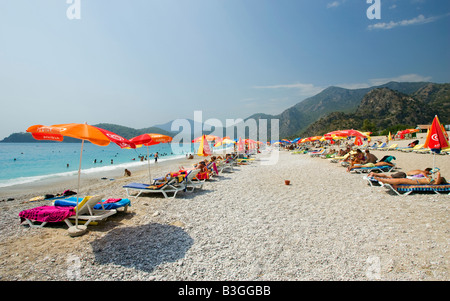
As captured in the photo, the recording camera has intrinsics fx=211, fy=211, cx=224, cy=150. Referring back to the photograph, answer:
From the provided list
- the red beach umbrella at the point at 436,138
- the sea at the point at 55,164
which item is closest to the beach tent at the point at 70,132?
the sea at the point at 55,164

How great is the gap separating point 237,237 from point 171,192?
4481mm

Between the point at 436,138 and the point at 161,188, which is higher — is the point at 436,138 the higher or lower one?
the higher one

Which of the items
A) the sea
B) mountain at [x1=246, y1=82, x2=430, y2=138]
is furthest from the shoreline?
mountain at [x1=246, y1=82, x2=430, y2=138]

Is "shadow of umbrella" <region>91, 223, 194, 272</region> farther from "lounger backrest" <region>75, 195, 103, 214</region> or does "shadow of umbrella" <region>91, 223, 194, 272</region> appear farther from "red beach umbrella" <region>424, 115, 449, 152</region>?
"red beach umbrella" <region>424, 115, 449, 152</region>

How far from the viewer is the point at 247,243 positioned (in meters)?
4.07

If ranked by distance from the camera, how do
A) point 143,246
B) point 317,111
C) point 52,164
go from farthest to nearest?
1. point 317,111
2. point 52,164
3. point 143,246

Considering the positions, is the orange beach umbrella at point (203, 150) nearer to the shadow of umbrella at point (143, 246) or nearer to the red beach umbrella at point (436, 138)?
the shadow of umbrella at point (143, 246)

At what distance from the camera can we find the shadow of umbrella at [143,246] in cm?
350

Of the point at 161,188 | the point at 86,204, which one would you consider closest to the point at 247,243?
the point at 86,204

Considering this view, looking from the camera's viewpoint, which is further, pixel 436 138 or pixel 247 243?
pixel 436 138

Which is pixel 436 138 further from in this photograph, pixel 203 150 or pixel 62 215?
pixel 62 215

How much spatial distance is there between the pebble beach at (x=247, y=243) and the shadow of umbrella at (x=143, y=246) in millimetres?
19

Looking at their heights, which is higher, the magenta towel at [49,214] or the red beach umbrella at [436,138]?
the red beach umbrella at [436,138]

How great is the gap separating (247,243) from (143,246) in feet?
6.50
